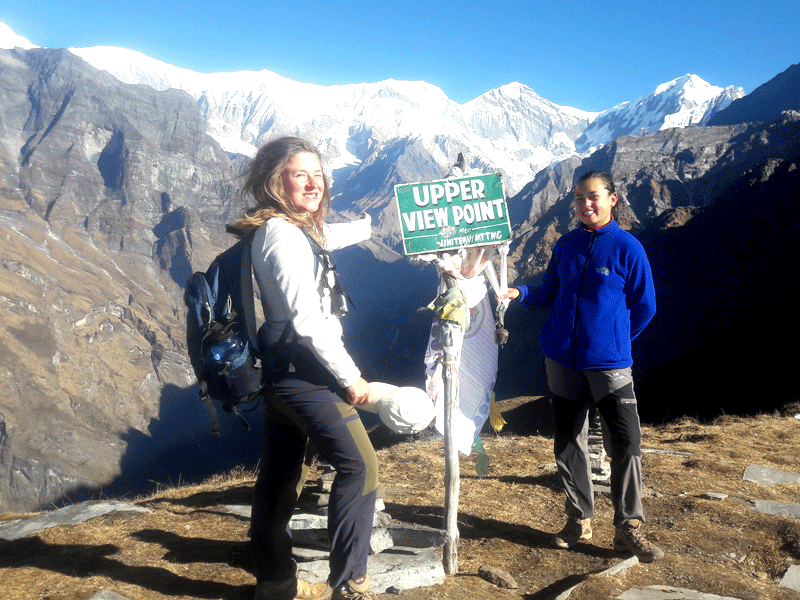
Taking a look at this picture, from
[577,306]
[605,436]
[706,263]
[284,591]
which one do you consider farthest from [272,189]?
[706,263]

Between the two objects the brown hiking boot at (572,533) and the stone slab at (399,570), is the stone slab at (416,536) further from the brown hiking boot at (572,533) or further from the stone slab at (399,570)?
the brown hiking boot at (572,533)

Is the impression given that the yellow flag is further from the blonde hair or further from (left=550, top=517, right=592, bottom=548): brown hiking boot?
the blonde hair

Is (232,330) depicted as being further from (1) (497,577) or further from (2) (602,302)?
(2) (602,302)

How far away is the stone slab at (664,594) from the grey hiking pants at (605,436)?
529 millimetres

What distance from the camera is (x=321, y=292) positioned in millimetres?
2785

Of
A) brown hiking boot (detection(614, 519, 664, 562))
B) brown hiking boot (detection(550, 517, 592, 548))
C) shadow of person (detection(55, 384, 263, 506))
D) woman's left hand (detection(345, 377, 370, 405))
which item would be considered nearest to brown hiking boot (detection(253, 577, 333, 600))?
woman's left hand (detection(345, 377, 370, 405))

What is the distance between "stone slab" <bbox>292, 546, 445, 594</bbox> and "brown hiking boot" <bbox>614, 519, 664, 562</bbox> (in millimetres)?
1375

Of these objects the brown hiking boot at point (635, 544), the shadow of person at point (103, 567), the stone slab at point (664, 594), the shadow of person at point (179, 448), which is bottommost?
the shadow of person at point (179, 448)

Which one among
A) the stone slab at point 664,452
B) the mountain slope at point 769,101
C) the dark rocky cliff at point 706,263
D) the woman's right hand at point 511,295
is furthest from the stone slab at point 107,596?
the mountain slope at point 769,101

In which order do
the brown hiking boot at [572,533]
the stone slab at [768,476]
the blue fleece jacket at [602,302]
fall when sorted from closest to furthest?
1. the blue fleece jacket at [602,302]
2. the brown hiking boot at [572,533]
3. the stone slab at [768,476]

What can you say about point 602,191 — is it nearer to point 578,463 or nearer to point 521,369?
point 578,463

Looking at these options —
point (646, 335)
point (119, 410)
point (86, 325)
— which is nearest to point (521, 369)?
point (646, 335)

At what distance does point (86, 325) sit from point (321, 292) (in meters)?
159

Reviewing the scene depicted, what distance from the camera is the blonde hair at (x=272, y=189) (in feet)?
9.45
